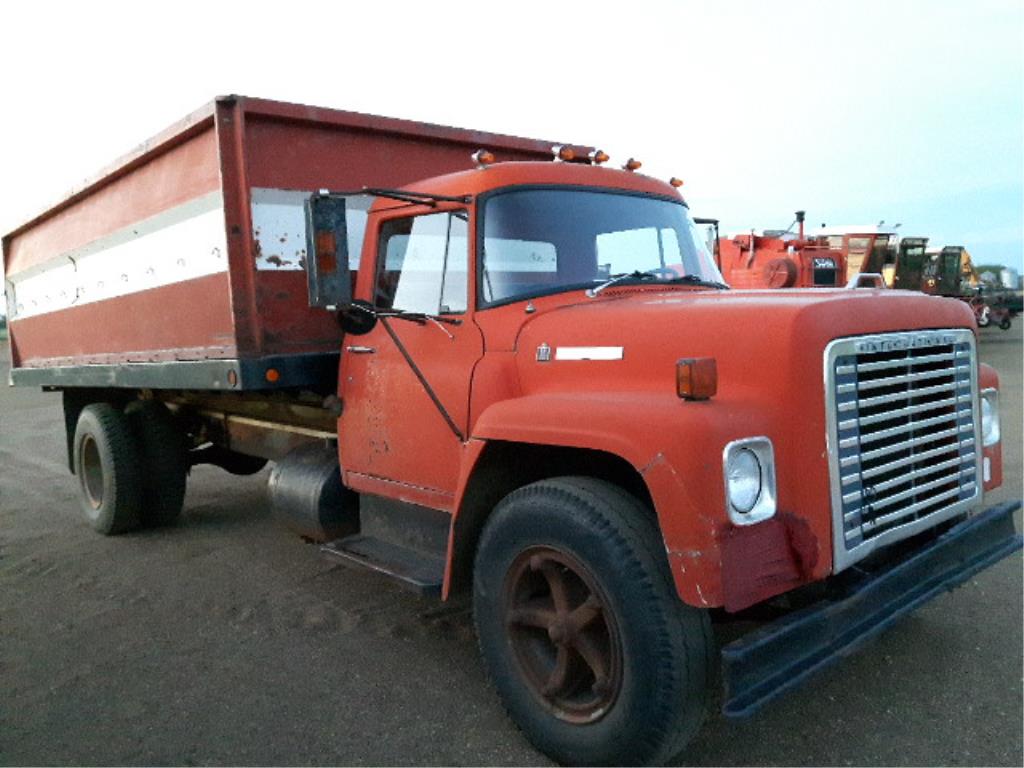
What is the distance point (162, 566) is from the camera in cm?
→ 543

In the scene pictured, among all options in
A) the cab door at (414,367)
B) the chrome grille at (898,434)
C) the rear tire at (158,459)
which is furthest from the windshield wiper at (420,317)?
the rear tire at (158,459)

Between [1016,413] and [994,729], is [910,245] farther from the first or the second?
[994,729]

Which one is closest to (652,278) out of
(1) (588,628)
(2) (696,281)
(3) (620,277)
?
(3) (620,277)

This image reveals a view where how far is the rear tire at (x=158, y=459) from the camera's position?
Result: 20.6 feet

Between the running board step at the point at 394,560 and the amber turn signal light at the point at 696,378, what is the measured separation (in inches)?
56.6

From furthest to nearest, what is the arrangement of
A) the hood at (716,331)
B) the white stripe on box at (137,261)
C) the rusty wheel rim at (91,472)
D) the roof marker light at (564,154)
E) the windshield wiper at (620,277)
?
the rusty wheel rim at (91,472)
the white stripe on box at (137,261)
the roof marker light at (564,154)
the windshield wiper at (620,277)
the hood at (716,331)

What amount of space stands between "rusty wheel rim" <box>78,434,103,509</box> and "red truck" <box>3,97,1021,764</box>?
4.62ft

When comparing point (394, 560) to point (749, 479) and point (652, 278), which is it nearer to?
point (652, 278)

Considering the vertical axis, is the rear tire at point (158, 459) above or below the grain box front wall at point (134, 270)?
below

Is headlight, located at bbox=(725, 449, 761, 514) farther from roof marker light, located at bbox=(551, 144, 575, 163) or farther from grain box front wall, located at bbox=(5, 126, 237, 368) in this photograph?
grain box front wall, located at bbox=(5, 126, 237, 368)

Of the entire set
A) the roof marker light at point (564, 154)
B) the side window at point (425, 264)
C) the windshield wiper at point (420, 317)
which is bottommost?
the windshield wiper at point (420, 317)

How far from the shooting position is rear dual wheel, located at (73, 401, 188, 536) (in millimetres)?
6121

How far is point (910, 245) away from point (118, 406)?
850 inches

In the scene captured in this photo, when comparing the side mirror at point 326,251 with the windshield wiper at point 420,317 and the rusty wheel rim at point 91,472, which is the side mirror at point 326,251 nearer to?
the windshield wiper at point 420,317
